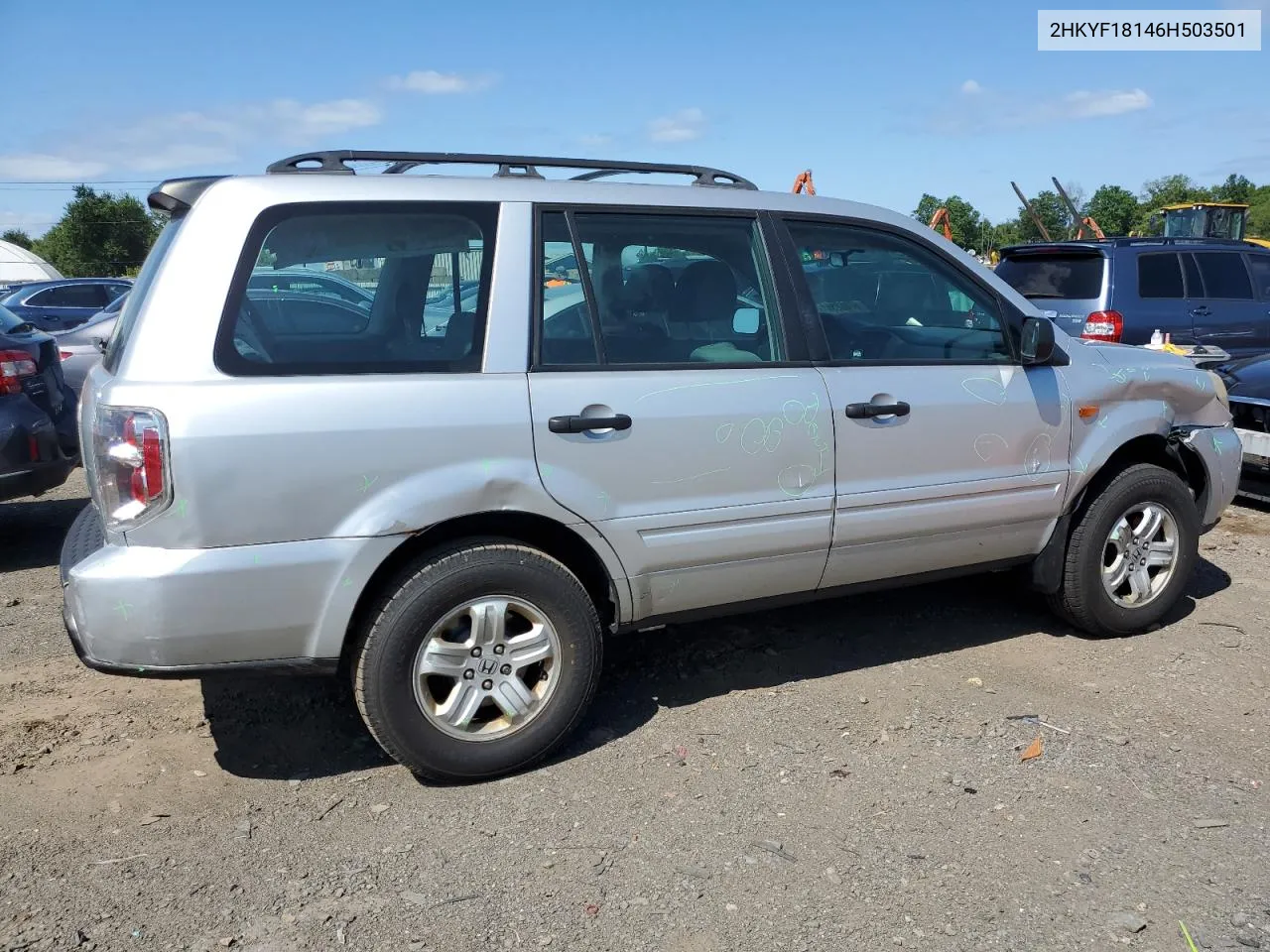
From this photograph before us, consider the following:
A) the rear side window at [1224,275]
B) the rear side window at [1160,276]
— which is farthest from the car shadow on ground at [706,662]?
the rear side window at [1224,275]

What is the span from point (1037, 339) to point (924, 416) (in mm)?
575

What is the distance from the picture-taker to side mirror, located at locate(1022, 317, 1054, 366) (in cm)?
399

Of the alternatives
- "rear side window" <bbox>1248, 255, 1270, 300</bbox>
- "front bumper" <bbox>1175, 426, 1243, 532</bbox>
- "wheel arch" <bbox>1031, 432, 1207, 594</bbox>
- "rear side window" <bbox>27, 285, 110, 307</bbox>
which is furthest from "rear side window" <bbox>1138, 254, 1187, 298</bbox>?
"rear side window" <bbox>27, 285, 110, 307</bbox>

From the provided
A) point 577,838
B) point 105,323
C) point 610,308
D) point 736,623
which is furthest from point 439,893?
point 105,323

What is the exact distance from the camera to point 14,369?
5.61m

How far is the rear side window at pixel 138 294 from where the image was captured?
3.07 meters

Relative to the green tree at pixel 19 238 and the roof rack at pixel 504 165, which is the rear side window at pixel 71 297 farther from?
the green tree at pixel 19 238

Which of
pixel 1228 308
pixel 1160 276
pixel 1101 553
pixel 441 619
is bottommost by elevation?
pixel 1101 553

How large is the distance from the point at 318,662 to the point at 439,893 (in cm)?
77

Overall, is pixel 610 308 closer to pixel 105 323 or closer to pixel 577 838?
pixel 577 838

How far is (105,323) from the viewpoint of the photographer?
9273 mm

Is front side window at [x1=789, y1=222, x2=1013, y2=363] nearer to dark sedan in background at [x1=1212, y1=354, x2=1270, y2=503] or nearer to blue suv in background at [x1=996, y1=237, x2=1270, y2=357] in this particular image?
dark sedan in background at [x1=1212, y1=354, x2=1270, y2=503]

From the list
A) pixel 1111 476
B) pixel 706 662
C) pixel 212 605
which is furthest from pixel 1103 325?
pixel 212 605

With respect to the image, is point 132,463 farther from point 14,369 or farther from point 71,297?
point 71,297
